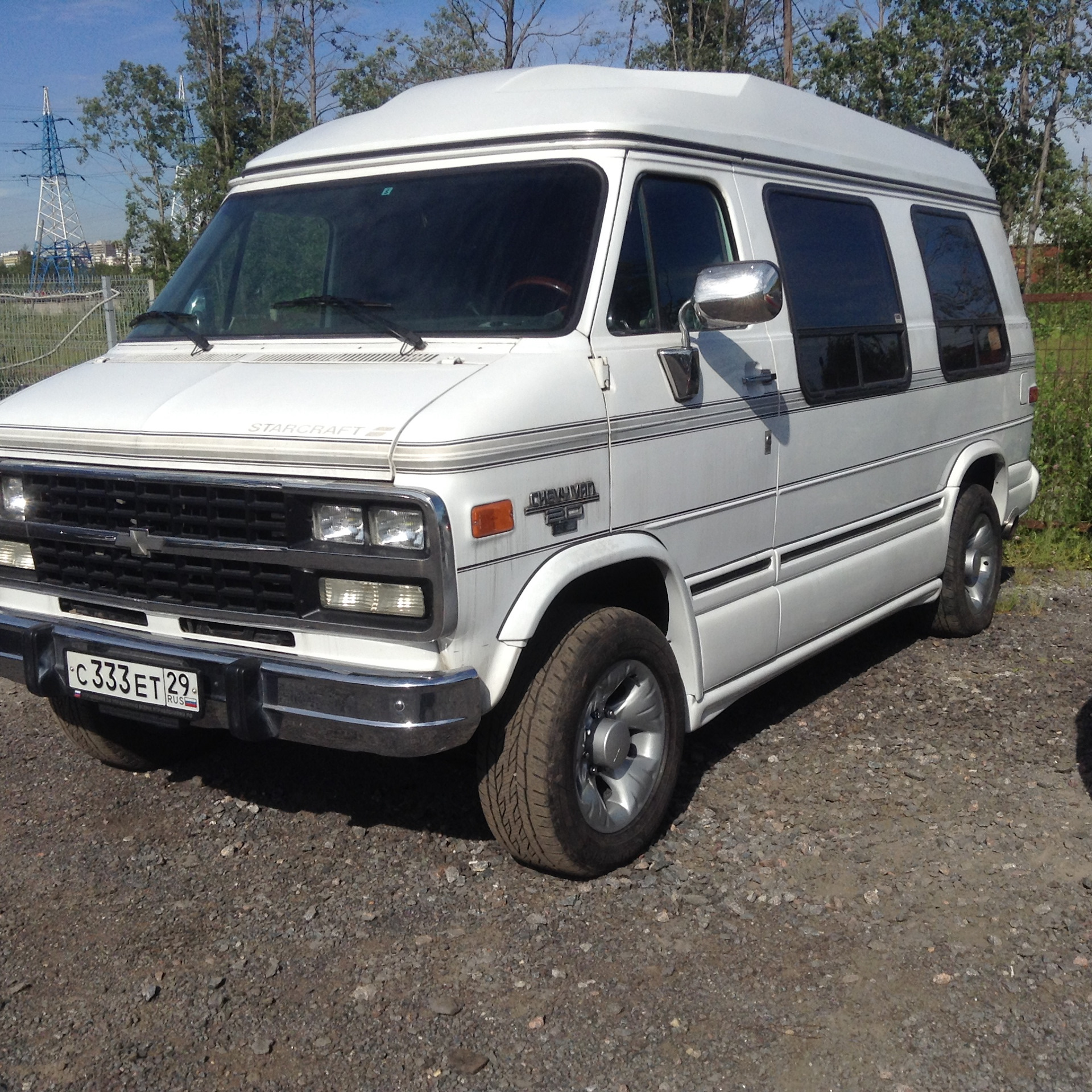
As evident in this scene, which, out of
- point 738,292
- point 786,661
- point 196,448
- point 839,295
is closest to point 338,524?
point 196,448

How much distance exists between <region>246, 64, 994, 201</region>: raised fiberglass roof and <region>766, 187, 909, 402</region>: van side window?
21 centimetres

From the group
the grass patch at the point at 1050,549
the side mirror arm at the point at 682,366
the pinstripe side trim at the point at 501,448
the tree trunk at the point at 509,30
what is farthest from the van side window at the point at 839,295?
the tree trunk at the point at 509,30

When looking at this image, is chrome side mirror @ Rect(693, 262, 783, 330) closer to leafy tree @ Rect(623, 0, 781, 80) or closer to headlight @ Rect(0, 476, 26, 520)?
headlight @ Rect(0, 476, 26, 520)

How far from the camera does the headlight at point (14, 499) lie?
3914 millimetres

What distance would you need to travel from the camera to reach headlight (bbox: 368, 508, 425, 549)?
3.20 metres

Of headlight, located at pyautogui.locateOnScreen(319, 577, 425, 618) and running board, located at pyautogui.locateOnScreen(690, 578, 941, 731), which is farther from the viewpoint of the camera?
running board, located at pyautogui.locateOnScreen(690, 578, 941, 731)

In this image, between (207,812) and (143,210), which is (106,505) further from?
(143,210)

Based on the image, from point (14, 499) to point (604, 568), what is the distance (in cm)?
194

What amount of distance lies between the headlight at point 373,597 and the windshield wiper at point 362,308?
86cm

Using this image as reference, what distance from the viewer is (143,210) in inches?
918

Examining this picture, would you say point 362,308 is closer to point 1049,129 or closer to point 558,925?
point 558,925

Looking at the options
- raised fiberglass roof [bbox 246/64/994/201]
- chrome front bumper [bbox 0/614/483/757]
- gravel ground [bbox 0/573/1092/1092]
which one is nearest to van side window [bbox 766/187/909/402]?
raised fiberglass roof [bbox 246/64/994/201]

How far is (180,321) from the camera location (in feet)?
14.6

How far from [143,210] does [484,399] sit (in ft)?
73.0
